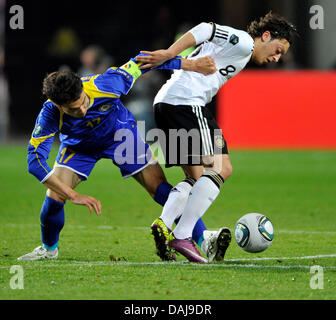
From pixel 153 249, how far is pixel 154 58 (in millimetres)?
1665

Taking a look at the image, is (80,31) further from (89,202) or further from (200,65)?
(89,202)

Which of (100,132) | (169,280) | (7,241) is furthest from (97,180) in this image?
(169,280)

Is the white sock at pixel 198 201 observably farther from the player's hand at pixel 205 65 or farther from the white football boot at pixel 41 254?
the white football boot at pixel 41 254

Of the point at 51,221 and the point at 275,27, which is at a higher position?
the point at 275,27

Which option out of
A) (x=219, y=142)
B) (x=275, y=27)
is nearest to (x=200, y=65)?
(x=219, y=142)

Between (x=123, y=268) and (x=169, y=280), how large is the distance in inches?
21.8

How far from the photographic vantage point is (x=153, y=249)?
21.5ft

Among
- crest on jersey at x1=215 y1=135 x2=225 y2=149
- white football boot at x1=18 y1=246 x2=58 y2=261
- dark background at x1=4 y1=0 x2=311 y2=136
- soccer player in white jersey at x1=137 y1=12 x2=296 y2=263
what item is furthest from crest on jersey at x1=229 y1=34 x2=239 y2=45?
dark background at x1=4 y1=0 x2=311 y2=136

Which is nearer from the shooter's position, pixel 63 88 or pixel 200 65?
pixel 63 88

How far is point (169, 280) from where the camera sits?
5062mm

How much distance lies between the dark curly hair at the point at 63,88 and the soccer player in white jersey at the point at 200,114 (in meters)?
0.69

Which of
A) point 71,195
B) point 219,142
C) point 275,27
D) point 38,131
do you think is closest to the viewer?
point 71,195

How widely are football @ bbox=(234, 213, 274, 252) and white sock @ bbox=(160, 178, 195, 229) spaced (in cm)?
48
